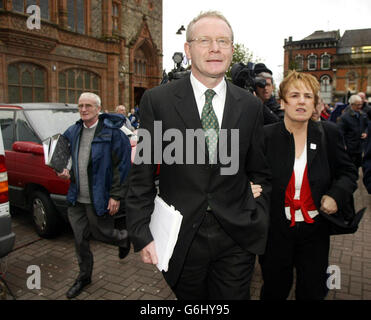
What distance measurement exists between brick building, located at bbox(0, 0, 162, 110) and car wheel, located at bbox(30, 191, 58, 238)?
554 inches

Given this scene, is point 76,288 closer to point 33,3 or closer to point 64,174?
point 64,174

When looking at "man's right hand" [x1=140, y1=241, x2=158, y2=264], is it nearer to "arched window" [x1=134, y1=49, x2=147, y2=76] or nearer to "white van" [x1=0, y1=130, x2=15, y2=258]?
"white van" [x1=0, y1=130, x2=15, y2=258]

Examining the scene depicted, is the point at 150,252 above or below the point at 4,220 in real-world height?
above

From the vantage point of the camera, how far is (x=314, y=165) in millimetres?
2604

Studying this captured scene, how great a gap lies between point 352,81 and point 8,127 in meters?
56.3

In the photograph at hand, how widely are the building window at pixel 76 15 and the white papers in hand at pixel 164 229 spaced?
73.3 feet

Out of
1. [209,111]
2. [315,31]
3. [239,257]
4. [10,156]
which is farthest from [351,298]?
[315,31]

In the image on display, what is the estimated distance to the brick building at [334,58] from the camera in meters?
52.5

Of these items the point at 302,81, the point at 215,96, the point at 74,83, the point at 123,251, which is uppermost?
the point at 74,83

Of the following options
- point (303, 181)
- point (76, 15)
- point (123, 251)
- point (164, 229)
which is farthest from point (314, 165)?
point (76, 15)

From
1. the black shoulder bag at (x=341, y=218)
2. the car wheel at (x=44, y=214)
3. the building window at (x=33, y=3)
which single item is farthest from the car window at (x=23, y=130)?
the building window at (x=33, y=3)

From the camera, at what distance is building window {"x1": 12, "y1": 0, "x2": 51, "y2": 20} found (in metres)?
17.8
